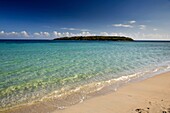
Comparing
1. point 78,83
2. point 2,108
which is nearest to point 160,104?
point 78,83

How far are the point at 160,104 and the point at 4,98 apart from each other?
19.9ft

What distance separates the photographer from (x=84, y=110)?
218 inches

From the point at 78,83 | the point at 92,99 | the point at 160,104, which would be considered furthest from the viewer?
the point at 78,83

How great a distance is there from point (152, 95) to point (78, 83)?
3.91 metres

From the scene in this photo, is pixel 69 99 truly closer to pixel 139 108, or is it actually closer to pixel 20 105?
pixel 20 105

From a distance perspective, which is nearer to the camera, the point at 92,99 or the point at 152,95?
the point at 92,99

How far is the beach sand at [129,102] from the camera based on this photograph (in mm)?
5500

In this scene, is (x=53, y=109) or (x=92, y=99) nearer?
(x=53, y=109)

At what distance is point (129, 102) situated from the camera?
6.27m

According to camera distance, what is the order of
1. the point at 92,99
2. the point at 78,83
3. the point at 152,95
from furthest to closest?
the point at 78,83, the point at 152,95, the point at 92,99

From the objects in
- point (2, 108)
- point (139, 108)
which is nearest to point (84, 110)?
point (139, 108)

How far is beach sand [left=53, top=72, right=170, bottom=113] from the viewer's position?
5500mm

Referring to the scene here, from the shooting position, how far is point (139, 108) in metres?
5.61

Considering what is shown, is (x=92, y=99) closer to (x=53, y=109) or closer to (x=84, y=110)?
(x=84, y=110)
